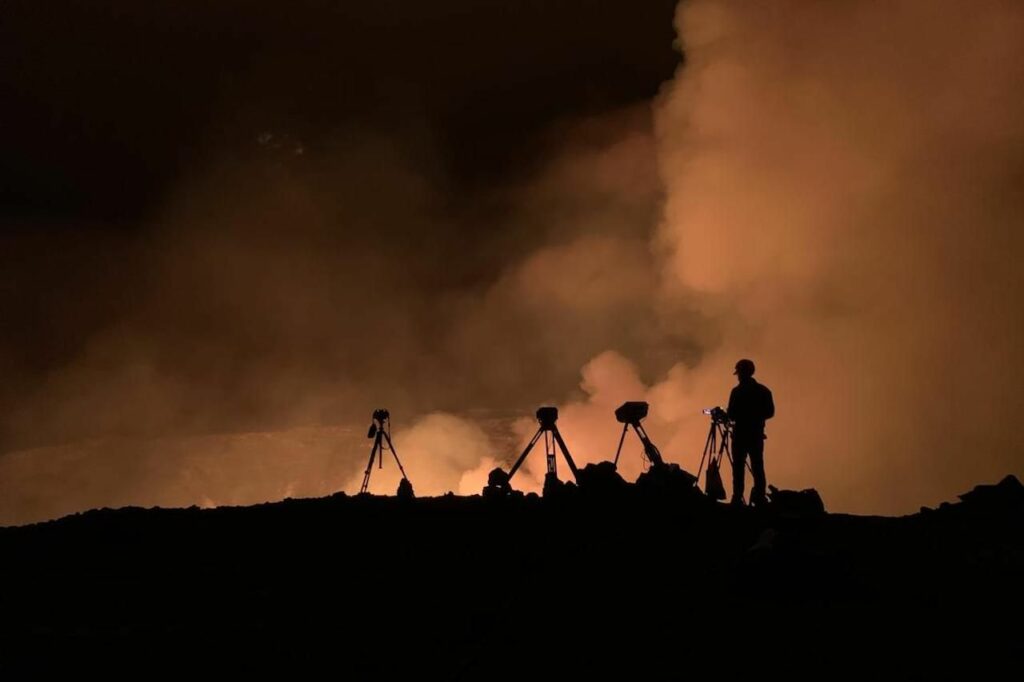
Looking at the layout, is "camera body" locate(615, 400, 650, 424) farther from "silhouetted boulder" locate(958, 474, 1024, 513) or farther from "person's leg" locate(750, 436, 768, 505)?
"silhouetted boulder" locate(958, 474, 1024, 513)

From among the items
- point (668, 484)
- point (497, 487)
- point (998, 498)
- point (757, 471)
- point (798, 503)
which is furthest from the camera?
point (497, 487)

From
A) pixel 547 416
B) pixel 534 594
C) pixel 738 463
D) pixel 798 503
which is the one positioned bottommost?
pixel 534 594

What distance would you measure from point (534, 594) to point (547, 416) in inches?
294

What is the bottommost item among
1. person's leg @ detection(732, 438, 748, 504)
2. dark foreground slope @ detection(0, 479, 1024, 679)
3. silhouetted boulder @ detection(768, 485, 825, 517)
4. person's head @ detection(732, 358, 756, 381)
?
dark foreground slope @ detection(0, 479, 1024, 679)

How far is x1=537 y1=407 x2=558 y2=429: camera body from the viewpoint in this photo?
14.3 metres

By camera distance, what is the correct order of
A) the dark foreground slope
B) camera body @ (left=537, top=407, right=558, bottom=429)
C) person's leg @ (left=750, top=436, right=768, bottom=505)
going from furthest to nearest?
camera body @ (left=537, top=407, right=558, bottom=429), person's leg @ (left=750, top=436, right=768, bottom=505), the dark foreground slope

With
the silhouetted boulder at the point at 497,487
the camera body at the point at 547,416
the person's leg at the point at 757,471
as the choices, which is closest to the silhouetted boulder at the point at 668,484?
the person's leg at the point at 757,471

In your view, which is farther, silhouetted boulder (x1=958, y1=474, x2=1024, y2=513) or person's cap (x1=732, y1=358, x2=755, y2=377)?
person's cap (x1=732, y1=358, x2=755, y2=377)

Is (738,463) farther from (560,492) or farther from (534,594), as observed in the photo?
(534,594)

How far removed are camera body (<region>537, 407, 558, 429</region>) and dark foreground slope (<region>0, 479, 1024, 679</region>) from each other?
3.57 meters

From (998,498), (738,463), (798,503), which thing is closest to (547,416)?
(738,463)

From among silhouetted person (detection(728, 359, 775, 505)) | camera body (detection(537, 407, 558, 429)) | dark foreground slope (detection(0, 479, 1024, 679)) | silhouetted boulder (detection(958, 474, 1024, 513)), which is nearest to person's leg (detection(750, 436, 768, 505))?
silhouetted person (detection(728, 359, 775, 505))

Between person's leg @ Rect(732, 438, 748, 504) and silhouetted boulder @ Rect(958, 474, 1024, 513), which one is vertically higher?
person's leg @ Rect(732, 438, 748, 504)

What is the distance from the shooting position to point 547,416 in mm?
14492
